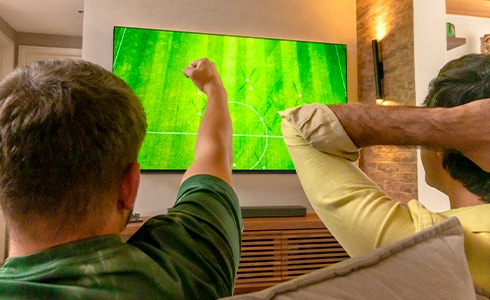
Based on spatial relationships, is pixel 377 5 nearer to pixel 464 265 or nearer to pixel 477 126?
pixel 477 126

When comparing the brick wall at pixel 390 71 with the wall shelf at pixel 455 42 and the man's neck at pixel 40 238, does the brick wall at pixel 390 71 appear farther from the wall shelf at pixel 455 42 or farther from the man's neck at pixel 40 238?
the man's neck at pixel 40 238

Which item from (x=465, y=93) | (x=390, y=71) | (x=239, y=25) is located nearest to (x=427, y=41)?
(x=390, y=71)

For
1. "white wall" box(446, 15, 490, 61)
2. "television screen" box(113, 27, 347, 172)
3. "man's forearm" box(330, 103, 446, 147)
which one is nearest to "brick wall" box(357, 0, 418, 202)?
"television screen" box(113, 27, 347, 172)

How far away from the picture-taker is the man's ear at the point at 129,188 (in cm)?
57

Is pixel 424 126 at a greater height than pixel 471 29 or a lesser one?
lesser

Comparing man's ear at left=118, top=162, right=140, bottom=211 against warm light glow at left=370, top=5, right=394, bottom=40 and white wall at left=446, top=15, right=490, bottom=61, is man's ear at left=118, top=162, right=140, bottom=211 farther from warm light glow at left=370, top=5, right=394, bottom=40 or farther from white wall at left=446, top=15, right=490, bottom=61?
white wall at left=446, top=15, right=490, bottom=61

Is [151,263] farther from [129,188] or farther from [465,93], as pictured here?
[465,93]

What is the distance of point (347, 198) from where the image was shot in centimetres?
71

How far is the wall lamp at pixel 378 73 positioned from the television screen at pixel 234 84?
11.4 inches

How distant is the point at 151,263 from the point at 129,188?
0.41ft

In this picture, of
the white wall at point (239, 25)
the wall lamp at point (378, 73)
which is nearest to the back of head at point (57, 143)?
the white wall at point (239, 25)

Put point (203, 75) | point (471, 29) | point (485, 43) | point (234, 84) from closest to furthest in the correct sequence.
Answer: point (203, 75) < point (234, 84) < point (485, 43) < point (471, 29)

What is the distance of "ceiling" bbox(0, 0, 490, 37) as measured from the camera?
11.9 ft

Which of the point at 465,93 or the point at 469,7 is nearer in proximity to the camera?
the point at 465,93
